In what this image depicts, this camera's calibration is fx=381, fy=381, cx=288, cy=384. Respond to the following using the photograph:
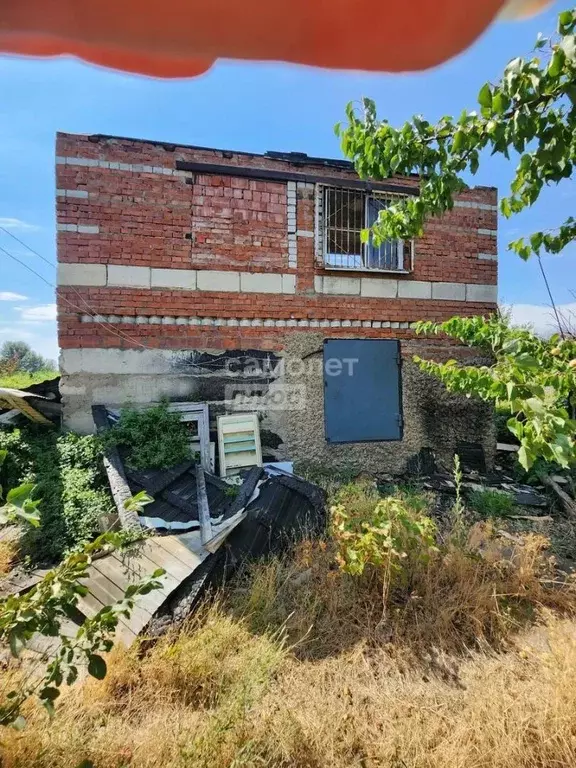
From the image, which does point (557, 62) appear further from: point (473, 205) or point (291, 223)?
point (473, 205)

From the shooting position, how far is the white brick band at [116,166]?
5.47 meters

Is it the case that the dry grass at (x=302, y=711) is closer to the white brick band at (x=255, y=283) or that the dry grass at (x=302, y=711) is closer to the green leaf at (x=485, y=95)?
the green leaf at (x=485, y=95)

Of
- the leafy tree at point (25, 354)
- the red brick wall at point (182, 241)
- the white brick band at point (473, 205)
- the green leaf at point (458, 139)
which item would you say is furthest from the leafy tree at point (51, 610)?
the leafy tree at point (25, 354)

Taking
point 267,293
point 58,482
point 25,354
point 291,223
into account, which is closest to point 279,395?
point 267,293

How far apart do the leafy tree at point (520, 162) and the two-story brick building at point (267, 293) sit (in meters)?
2.83

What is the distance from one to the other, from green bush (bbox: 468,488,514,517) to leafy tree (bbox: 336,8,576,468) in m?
2.68

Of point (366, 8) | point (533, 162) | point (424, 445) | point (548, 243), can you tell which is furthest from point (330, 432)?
point (366, 8)

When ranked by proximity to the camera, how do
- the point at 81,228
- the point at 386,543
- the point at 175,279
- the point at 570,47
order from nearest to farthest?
the point at 570,47 < the point at 386,543 < the point at 81,228 < the point at 175,279

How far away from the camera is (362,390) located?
6.65 m

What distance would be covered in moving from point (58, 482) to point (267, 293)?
3922 mm

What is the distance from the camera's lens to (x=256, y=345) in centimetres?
613

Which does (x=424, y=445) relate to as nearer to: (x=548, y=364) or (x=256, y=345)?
(x=256, y=345)

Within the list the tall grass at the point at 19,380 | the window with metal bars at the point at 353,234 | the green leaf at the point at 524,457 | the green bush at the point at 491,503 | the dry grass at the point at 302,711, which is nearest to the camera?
the green leaf at the point at 524,457

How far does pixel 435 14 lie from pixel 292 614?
258 inches
